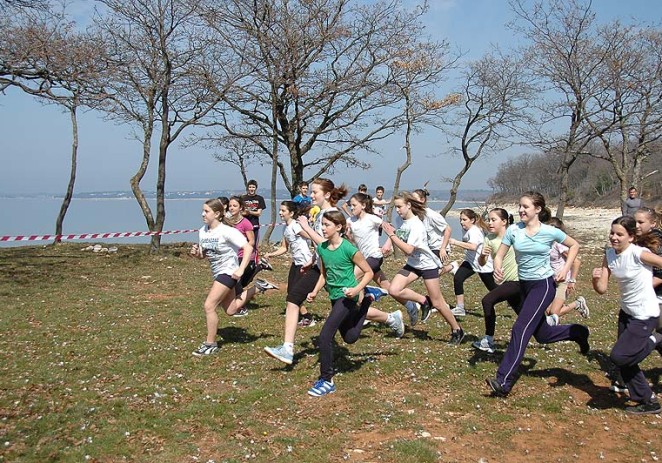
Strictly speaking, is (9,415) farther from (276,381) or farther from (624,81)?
(624,81)

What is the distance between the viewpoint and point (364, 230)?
8.30m

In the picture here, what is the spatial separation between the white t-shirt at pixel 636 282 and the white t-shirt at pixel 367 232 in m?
3.41

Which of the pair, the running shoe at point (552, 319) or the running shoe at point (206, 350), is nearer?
the running shoe at point (206, 350)

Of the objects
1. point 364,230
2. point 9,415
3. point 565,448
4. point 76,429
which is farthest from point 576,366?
point 9,415

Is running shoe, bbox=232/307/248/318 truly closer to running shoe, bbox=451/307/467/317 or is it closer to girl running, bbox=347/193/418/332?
girl running, bbox=347/193/418/332

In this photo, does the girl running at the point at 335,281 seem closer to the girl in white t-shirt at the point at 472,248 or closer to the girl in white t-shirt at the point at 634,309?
the girl in white t-shirt at the point at 634,309

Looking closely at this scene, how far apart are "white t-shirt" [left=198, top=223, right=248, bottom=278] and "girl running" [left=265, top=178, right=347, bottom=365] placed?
2.78 ft

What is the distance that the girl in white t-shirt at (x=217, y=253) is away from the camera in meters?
7.54

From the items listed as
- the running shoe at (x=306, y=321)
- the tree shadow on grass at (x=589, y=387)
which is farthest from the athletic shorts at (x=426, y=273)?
the running shoe at (x=306, y=321)

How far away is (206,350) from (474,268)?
4.57 m

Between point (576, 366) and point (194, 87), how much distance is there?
16.2m

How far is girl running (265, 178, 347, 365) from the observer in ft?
22.2

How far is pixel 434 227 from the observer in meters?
9.30

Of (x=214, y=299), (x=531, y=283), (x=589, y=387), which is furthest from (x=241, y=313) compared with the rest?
(x=589, y=387)
